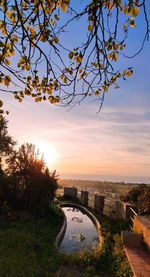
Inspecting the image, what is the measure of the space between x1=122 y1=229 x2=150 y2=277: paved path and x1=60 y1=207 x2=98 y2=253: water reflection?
1986mm

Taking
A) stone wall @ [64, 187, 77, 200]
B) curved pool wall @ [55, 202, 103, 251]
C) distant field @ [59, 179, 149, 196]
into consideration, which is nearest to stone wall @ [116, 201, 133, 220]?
curved pool wall @ [55, 202, 103, 251]

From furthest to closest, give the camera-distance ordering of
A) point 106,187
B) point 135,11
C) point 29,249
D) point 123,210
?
point 106,187 → point 123,210 → point 29,249 → point 135,11

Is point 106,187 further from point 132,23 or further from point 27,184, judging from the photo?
point 132,23

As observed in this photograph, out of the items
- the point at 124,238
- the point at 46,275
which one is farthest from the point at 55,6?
the point at 124,238

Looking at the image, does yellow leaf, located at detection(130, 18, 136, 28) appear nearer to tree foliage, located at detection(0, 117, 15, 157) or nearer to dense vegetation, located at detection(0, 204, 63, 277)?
dense vegetation, located at detection(0, 204, 63, 277)

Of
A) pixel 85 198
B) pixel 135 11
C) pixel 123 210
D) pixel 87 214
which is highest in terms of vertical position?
pixel 135 11

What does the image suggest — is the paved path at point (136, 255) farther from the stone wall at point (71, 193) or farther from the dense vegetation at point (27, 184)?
the stone wall at point (71, 193)

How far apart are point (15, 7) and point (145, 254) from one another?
9820 millimetres

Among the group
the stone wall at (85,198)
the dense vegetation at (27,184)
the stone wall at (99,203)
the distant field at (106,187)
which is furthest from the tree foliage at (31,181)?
the distant field at (106,187)

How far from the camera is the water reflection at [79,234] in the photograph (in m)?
13.2

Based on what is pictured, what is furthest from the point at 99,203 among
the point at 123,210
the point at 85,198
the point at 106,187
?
the point at 106,187

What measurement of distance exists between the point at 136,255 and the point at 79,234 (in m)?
5.48

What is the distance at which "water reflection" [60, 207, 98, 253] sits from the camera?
1319cm

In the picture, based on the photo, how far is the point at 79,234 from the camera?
15.7m
